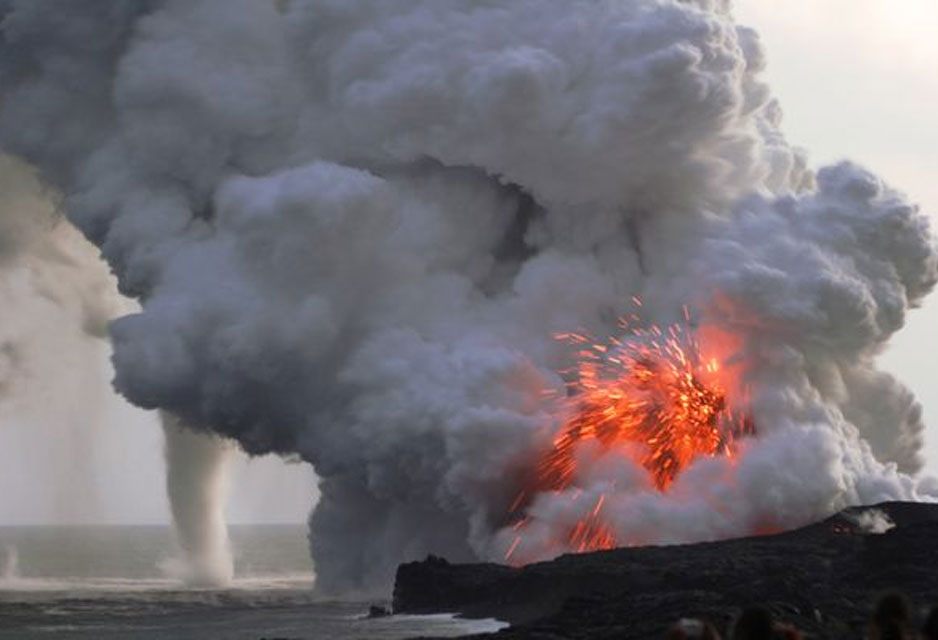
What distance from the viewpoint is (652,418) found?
363 ft

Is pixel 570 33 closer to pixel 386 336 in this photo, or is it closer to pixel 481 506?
pixel 386 336

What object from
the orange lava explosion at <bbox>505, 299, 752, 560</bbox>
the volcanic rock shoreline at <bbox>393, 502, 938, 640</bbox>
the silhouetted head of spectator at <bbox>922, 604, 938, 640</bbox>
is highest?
the orange lava explosion at <bbox>505, 299, 752, 560</bbox>

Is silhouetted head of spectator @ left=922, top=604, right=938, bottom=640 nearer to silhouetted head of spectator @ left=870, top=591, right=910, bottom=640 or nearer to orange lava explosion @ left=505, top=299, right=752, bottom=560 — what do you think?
silhouetted head of spectator @ left=870, top=591, right=910, bottom=640

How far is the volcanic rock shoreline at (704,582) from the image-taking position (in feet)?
261

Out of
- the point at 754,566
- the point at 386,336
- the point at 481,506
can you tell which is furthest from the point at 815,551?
the point at 386,336

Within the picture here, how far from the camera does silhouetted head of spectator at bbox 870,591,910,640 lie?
26.3m

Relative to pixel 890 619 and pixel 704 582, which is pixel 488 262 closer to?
pixel 704 582

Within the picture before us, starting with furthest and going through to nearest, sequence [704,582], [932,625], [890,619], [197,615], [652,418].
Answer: [197,615]
[652,418]
[704,582]
[890,619]
[932,625]

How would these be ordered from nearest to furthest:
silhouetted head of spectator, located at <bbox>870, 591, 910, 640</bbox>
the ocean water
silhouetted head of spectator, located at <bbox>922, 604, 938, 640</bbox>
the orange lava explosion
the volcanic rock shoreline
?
silhouetted head of spectator, located at <bbox>922, 604, 938, 640</bbox>, silhouetted head of spectator, located at <bbox>870, 591, 910, 640</bbox>, the volcanic rock shoreline, the ocean water, the orange lava explosion

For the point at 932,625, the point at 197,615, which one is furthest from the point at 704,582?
the point at 932,625

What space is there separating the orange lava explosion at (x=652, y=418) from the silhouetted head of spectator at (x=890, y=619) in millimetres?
81836

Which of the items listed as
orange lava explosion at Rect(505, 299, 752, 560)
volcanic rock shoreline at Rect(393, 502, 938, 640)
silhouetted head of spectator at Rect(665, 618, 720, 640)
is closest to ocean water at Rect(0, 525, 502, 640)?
volcanic rock shoreline at Rect(393, 502, 938, 640)

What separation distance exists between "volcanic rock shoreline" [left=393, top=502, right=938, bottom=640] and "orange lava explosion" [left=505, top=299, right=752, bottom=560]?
9.42 metres

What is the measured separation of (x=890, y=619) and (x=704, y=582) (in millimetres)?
62362
